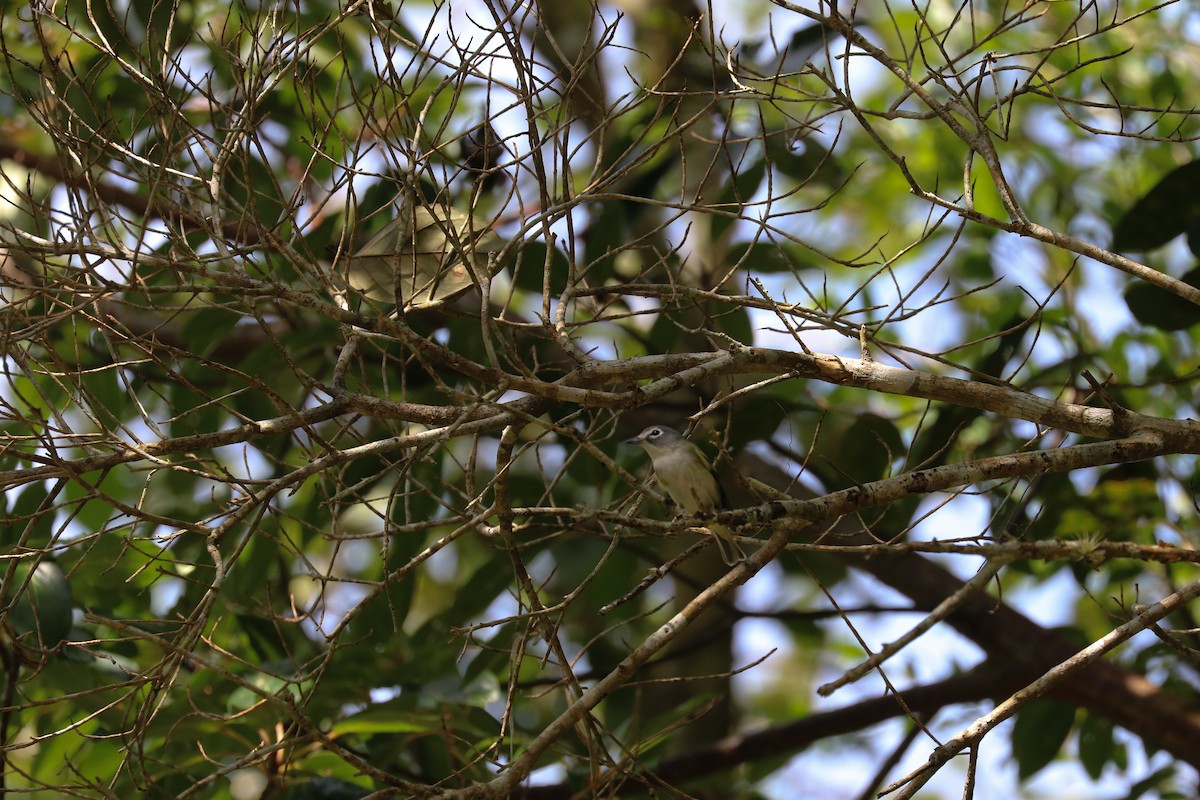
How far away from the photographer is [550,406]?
2568 millimetres

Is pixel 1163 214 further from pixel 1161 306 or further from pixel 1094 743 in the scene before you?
pixel 1094 743

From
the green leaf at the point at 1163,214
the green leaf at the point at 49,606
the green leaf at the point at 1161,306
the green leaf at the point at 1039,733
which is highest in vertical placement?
the green leaf at the point at 1163,214

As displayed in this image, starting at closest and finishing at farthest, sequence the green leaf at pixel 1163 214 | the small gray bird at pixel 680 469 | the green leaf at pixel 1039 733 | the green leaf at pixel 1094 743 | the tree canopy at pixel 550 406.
Answer: the tree canopy at pixel 550 406 → the small gray bird at pixel 680 469 → the green leaf at pixel 1163 214 → the green leaf at pixel 1039 733 → the green leaf at pixel 1094 743

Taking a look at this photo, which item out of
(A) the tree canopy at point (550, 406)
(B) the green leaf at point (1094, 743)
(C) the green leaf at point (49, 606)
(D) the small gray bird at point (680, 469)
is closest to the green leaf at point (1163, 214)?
(A) the tree canopy at point (550, 406)

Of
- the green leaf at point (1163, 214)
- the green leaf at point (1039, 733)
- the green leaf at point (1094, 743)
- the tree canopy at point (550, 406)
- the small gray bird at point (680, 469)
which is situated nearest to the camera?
the tree canopy at point (550, 406)

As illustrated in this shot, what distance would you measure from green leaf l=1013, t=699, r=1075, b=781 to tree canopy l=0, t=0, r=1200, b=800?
2 centimetres

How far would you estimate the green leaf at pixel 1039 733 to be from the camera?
4.44m

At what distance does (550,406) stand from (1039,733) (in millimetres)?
2954

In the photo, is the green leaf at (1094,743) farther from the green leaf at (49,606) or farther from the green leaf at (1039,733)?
the green leaf at (49,606)

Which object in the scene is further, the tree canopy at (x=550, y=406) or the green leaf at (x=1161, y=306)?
the green leaf at (x=1161, y=306)

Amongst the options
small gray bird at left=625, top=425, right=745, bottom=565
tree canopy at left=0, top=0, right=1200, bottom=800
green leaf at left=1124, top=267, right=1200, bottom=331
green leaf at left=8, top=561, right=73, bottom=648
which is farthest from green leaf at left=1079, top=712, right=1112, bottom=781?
green leaf at left=8, top=561, right=73, bottom=648

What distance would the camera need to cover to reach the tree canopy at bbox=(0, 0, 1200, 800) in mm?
2436

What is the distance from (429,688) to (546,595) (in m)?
0.64

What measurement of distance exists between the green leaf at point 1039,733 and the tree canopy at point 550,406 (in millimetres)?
21
